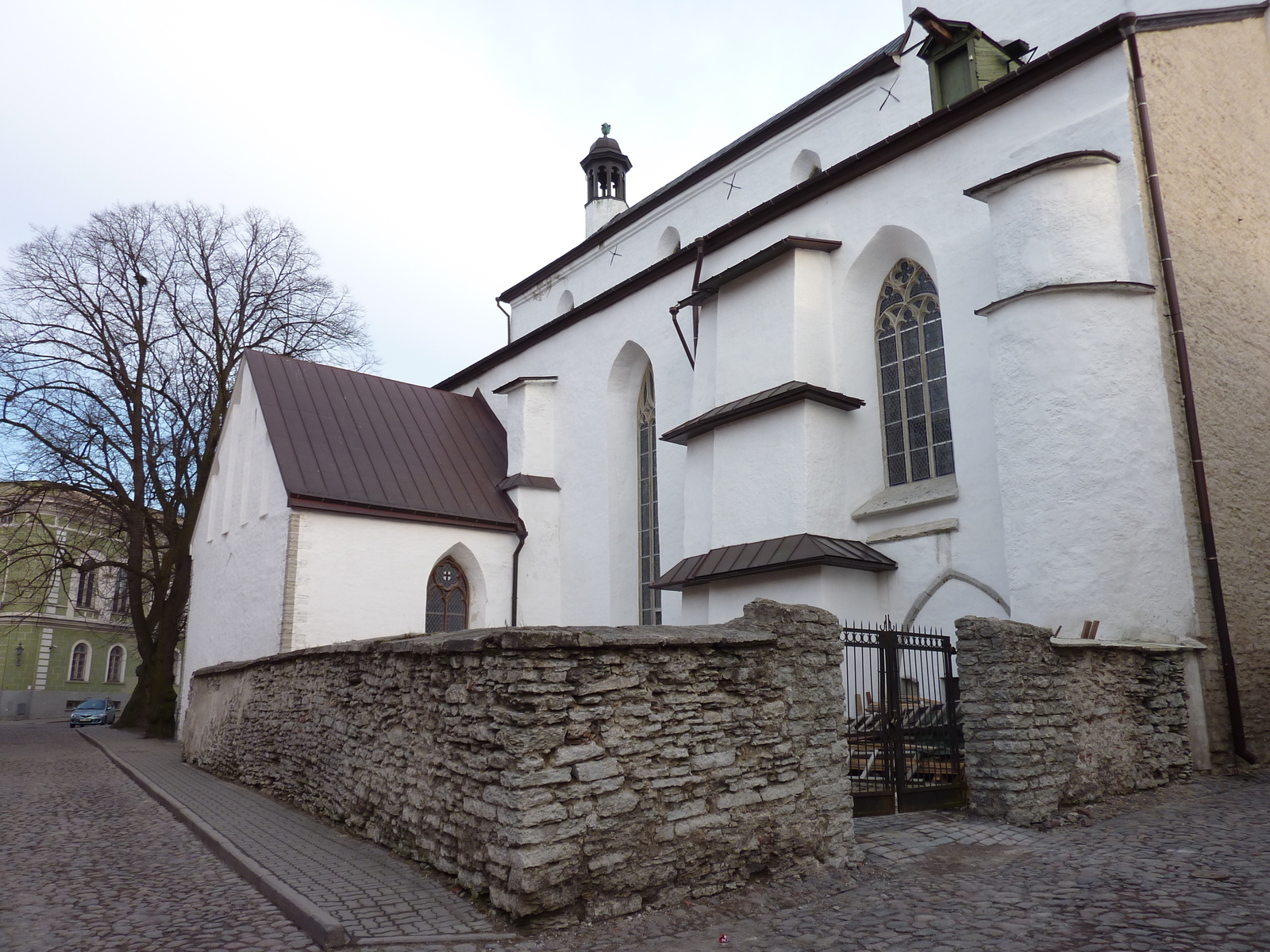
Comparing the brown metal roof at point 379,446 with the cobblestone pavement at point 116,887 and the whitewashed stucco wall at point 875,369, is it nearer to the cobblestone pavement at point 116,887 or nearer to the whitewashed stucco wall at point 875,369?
the whitewashed stucco wall at point 875,369

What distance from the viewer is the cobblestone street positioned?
478cm

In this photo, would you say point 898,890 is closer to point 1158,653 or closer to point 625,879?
point 625,879

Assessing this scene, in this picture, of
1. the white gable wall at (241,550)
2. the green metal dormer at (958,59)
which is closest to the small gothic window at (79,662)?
the white gable wall at (241,550)

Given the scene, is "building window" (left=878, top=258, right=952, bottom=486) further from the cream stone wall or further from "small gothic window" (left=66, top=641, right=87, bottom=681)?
"small gothic window" (left=66, top=641, right=87, bottom=681)

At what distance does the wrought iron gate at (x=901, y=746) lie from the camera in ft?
25.3

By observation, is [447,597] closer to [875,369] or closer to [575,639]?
[875,369]

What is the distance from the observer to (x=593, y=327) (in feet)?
61.6

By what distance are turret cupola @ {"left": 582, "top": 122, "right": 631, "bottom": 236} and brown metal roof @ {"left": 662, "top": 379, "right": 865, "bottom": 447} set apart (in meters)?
15.3

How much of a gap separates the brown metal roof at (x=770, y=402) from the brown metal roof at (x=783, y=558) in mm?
1791

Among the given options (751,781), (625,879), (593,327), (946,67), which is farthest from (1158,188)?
(593,327)

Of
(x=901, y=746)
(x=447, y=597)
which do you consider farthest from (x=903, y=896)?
(x=447, y=597)

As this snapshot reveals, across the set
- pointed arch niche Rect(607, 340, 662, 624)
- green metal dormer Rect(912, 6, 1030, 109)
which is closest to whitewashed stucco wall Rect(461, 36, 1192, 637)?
pointed arch niche Rect(607, 340, 662, 624)

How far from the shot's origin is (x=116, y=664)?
4078 centimetres

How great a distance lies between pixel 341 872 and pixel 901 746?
4.44 meters
